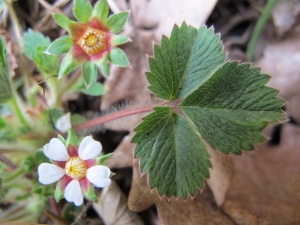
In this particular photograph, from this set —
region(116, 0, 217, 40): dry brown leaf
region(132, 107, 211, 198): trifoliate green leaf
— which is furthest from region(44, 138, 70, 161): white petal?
region(116, 0, 217, 40): dry brown leaf

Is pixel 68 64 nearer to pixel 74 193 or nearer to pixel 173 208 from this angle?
pixel 74 193

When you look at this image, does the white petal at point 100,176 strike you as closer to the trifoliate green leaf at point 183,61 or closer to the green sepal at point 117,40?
the trifoliate green leaf at point 183,61

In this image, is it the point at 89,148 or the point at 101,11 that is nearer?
the point at 89,148

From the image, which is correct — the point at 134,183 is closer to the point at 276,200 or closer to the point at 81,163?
the point at 81,163

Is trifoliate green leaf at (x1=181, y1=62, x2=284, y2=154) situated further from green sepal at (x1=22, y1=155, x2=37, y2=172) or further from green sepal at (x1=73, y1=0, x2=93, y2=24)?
green sepal at (x1=22, y1=155, x2=37, y2=172)

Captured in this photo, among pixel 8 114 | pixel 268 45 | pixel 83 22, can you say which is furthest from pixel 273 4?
pixel 8 114

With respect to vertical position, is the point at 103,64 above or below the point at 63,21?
below

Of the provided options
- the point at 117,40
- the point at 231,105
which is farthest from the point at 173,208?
the point at 117,40
